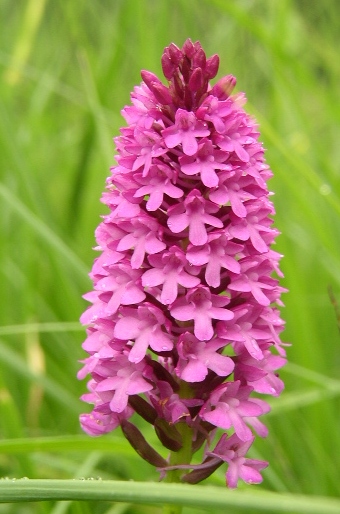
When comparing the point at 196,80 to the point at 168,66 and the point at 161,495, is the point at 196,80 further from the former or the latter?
the point at 161,495

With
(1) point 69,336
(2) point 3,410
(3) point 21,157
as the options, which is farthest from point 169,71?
(1) point 69,336

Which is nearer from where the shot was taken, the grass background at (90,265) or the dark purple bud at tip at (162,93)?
the dark purple bud at tip at (162,93)

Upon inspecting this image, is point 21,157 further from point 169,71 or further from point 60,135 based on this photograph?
point 60,135

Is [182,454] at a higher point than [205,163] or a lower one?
lower

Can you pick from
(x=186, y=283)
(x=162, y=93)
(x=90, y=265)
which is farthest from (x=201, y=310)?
(x=90, y=265)

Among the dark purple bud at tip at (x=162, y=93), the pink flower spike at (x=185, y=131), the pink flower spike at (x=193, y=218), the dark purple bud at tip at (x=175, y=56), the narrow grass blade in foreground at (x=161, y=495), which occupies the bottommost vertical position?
the narrow grass blade in foreground at (x=161, y=495)

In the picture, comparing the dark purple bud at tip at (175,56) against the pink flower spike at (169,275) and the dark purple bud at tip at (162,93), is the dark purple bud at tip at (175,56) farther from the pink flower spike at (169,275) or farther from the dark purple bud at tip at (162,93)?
the pink flower spike at (169,275)

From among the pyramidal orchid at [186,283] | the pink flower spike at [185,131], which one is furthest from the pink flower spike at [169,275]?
the pink flower spike at [185,131]
